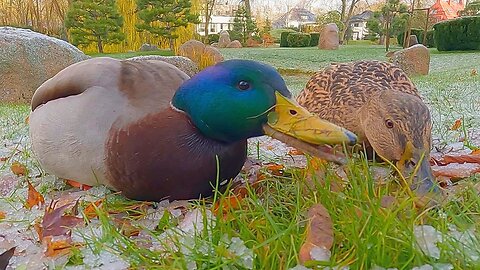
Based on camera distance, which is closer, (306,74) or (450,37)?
(306,74)

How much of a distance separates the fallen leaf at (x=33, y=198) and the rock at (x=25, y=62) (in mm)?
5338

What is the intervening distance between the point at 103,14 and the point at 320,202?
1717cm

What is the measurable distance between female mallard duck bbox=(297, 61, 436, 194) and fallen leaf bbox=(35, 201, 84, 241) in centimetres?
91

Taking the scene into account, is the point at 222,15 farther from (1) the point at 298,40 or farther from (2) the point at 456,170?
(2) the point at 456,170

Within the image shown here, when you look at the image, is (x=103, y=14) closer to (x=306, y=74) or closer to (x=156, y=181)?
(x=306, y=74)

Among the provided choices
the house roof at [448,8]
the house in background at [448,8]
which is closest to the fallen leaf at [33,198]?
the house roof at [448,8]

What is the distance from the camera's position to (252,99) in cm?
138

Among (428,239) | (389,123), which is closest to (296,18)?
(389,123)

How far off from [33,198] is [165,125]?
0.59 metres

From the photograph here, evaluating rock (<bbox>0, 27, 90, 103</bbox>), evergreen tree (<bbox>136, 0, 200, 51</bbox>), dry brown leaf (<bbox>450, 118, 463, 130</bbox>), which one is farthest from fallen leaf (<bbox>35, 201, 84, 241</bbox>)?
evergreen tree (<bbox>136, 0, 200, 51</bbox>)

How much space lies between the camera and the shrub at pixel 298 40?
1013 inches

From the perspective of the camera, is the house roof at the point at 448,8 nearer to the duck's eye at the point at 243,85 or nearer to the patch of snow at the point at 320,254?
the duck's eye at the point at 243,85

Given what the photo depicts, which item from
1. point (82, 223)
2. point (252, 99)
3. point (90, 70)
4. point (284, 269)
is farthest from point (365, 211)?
point (90, 70)

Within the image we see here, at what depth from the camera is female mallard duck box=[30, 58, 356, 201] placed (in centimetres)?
139
